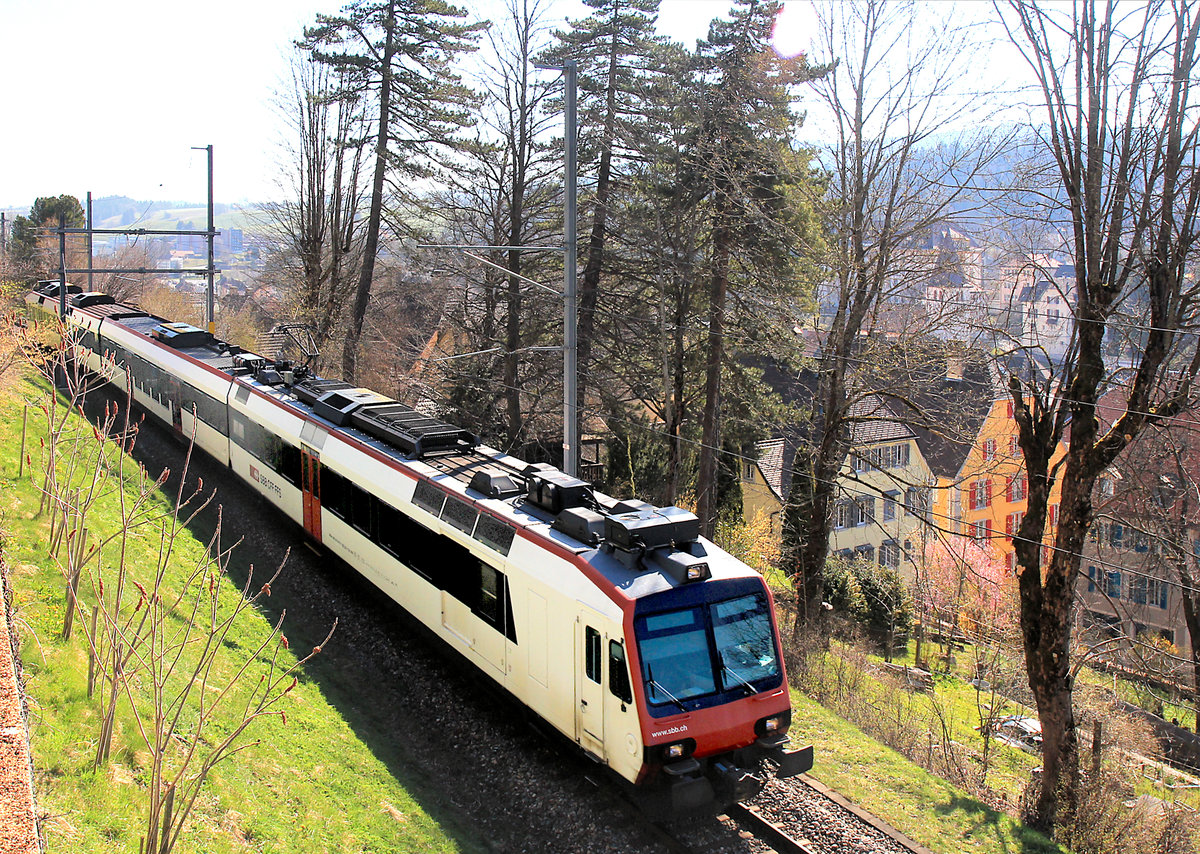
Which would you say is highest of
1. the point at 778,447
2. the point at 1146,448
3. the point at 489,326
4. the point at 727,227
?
the point at 727,227

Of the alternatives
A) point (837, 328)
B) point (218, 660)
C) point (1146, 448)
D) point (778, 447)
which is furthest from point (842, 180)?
point (778, 447)

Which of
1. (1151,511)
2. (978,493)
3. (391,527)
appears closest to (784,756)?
(391,527)

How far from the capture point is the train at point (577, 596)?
7.81m

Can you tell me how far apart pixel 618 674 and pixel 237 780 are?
3.53 m

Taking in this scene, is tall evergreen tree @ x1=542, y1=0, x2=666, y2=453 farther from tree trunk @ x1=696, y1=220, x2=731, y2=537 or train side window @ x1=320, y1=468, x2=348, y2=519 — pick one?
train side window @ x1=320, y1=468, x2=348, y2=519

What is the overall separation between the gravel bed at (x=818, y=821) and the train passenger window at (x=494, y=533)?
3.59 metres

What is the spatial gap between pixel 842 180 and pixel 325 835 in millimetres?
12775

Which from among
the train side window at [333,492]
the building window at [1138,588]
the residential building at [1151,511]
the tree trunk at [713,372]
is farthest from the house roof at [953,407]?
the building window at [1138,588]

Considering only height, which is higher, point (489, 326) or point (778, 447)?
point (489, 326)

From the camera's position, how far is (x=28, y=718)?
23.3 feet

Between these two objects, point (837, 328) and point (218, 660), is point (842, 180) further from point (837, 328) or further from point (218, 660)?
point (218, 660)

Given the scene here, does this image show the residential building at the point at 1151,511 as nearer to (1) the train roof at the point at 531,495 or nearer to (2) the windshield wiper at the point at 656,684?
(1) the train roof at the point at 531,495

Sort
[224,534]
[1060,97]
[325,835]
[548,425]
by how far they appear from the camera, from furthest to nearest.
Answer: [548,425] < [224,534] < [1060,97] < [325,835]

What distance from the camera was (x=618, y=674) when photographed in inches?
308
